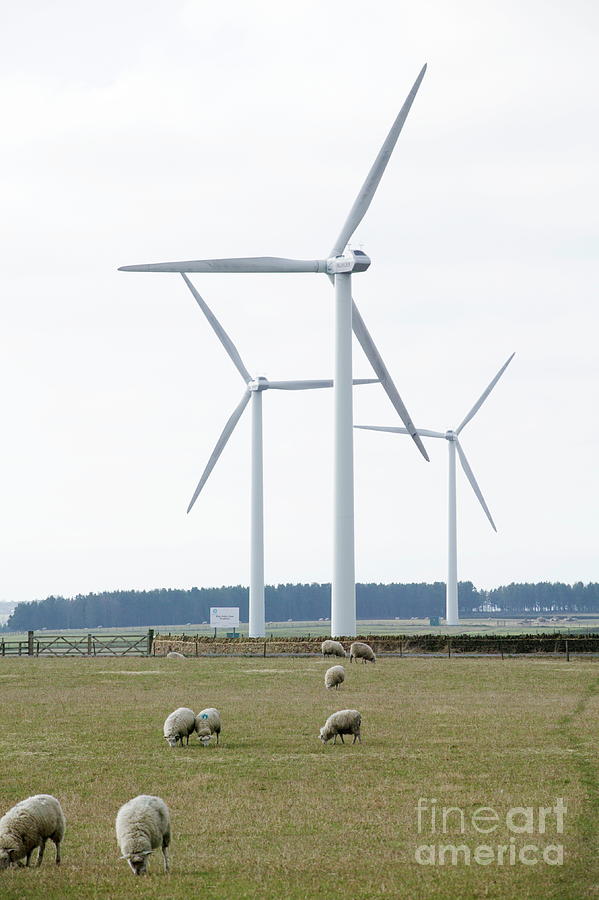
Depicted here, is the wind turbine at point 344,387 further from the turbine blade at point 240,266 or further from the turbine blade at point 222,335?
the turbine blade at point 222,335

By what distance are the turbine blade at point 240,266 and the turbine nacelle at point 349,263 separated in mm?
842

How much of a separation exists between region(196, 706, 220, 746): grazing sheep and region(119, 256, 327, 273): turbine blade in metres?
37.0

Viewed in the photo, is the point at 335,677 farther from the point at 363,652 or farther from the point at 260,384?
the point at 260,384

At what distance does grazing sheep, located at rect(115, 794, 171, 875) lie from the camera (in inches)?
642

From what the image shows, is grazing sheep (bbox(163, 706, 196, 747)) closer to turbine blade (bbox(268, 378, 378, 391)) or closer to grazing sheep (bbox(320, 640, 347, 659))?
grazing sheep (bbox(320, 640, 347, 659))

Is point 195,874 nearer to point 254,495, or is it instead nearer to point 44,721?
point 44,721

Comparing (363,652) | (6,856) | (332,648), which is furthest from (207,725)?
(332,648)

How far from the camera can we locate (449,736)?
1204 inches

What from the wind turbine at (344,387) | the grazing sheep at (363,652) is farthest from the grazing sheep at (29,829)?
the wind turbine at (344,387)

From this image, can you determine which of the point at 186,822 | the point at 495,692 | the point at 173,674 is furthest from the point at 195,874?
the point at 173,674

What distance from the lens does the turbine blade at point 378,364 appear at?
75.5 meters

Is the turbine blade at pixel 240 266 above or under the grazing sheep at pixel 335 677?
above

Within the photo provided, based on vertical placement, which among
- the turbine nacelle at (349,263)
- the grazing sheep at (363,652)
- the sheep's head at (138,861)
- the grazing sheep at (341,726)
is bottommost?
the sheep's head at (138,861)

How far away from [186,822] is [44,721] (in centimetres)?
1576
